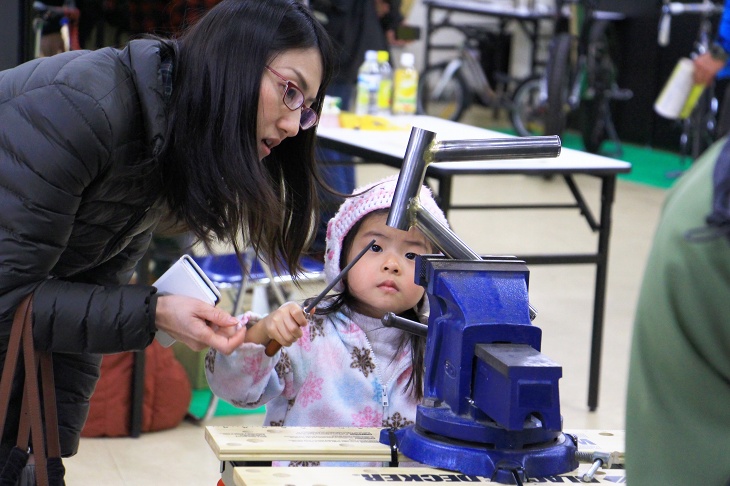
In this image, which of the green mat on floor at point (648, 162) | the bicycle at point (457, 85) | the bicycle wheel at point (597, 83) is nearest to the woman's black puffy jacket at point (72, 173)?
the green mat on floor at point (648, 162)

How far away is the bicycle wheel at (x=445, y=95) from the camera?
36.8 feet

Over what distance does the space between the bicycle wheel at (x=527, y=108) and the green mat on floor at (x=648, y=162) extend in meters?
0.37

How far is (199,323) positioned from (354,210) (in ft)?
1.97

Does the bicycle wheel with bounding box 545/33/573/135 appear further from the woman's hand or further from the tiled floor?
the woman's hand

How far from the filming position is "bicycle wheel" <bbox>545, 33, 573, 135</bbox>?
8680 millimetres

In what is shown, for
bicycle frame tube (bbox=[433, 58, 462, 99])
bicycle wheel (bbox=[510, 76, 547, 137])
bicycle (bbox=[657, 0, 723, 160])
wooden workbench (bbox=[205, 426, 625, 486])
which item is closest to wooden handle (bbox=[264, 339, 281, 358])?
wooden workbench (bbox=[205, 426, 625, 486])

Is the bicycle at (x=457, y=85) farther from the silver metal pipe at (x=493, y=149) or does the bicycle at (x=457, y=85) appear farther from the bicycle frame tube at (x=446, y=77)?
the silver metal pipe at (x=493, y=149)

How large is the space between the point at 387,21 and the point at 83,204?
13.5 feet

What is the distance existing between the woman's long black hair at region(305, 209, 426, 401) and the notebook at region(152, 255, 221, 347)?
0.38 meters

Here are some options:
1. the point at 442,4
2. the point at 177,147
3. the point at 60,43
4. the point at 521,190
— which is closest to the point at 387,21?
the point at 60,43

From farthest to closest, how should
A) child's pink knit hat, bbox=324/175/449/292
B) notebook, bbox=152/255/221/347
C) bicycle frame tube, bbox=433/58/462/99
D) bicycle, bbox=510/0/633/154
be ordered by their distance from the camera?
bicycle frame tube, bbox=433/58/462/99
bicycle, bbox=510/0/633/154
child's pink knit hat, bbox=324/175/449/292
notebook, bbox=152/255/221/347

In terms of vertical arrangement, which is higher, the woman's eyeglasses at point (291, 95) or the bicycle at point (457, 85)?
the woman's eyeglasses at point (291, 95)

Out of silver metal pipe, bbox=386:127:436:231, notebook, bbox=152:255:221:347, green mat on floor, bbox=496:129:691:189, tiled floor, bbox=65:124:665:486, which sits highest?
silver metal pipe, bbox=386:127:436:231

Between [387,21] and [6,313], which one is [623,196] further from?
[6,313]
